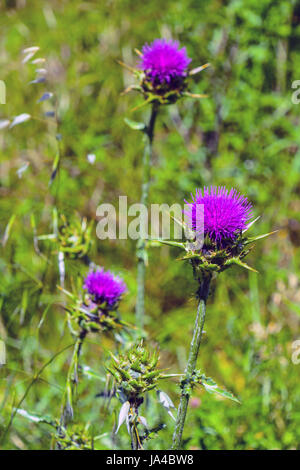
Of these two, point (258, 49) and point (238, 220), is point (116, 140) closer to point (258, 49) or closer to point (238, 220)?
point (258, 49)

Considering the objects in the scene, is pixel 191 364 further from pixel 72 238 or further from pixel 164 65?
pixel 164 65

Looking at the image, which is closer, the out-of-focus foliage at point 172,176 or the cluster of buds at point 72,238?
the cluster of buds at point 72,238

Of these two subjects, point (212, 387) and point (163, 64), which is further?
point (163, 64)

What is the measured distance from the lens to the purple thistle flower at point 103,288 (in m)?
2.10

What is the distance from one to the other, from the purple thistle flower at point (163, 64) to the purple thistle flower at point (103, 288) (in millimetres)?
1024

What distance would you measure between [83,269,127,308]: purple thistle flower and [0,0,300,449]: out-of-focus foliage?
372 millimetres

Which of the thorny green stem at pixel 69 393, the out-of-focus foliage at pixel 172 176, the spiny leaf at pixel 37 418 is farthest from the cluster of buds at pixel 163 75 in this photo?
the spiny leaf at pixel 37 418

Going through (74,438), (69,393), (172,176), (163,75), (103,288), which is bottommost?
(74,438)

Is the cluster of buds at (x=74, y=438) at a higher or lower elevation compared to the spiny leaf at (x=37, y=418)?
lower

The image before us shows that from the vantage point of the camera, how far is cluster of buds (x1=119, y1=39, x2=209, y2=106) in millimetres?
2268

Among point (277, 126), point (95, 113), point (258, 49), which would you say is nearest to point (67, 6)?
point (95, 113)

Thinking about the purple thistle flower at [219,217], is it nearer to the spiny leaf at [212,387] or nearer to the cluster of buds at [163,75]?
the spiny leaf at [212,387]

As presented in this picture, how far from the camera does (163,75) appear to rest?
2.27 meters

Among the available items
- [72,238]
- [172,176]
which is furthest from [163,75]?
[172,176]
